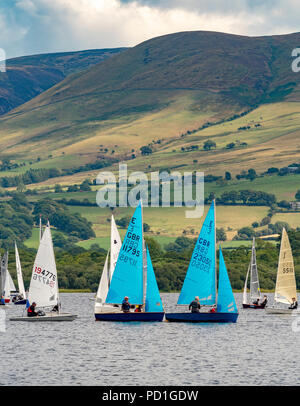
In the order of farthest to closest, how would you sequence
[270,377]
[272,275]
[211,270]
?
[272,275], [211,270], [270,377]

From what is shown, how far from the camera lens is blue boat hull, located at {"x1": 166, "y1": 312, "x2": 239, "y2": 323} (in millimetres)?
85438

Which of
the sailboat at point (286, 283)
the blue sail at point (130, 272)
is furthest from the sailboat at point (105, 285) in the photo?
the sailboat at point (286, 283)

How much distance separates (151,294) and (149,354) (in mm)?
12835

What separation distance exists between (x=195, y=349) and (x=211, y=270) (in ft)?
35.5

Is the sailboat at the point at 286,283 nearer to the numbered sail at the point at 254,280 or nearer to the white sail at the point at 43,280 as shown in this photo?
the numbered sail at the point at 254,280

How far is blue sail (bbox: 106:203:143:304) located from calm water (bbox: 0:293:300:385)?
13.7 ft

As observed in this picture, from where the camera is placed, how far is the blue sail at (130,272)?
85.7 m

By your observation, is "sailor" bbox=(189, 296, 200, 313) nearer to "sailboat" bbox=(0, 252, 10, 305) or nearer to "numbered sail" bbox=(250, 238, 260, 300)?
"numbered sail" bbox=(250, 238, 260, 300)

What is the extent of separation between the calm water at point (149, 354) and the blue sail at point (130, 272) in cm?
417
